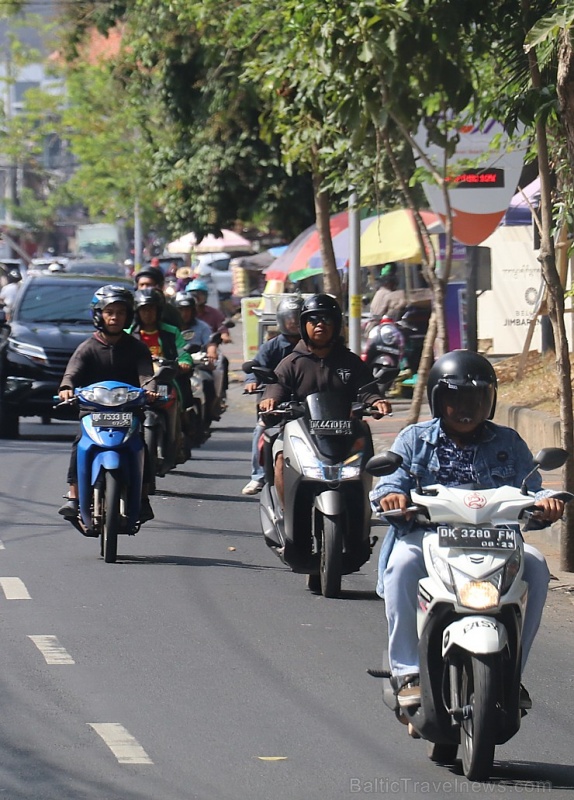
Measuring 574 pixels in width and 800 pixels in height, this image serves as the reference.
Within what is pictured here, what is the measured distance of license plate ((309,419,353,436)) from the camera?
8.88 metres

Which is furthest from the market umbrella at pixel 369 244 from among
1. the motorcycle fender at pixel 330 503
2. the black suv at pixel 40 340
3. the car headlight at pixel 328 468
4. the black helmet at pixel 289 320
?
the motorcycle fender at pixel 330 503

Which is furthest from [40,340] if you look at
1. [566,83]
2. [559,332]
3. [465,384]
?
[465,384]

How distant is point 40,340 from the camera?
17453mm

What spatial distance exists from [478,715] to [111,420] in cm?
501

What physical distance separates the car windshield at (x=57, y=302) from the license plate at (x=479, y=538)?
42.7ft

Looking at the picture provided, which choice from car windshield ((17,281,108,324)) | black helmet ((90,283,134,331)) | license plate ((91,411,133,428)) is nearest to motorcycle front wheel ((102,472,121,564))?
license plate ((91,411,133,428))

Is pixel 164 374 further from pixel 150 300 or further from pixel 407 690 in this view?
pixel 407 690

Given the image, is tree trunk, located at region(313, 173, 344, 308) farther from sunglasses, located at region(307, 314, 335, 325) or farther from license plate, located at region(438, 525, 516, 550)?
license plate, located at region(438, 525, 516, 550)

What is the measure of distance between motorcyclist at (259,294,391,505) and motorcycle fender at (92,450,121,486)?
39.4 inches

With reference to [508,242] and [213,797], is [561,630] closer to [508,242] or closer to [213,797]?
[213,797]

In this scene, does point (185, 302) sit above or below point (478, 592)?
above

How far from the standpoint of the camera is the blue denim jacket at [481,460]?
19.2 feet

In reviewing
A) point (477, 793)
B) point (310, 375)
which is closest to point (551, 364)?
point (310, 375)

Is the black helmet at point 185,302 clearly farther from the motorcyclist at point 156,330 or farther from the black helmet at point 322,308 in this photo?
the black helmet at point 322,308
